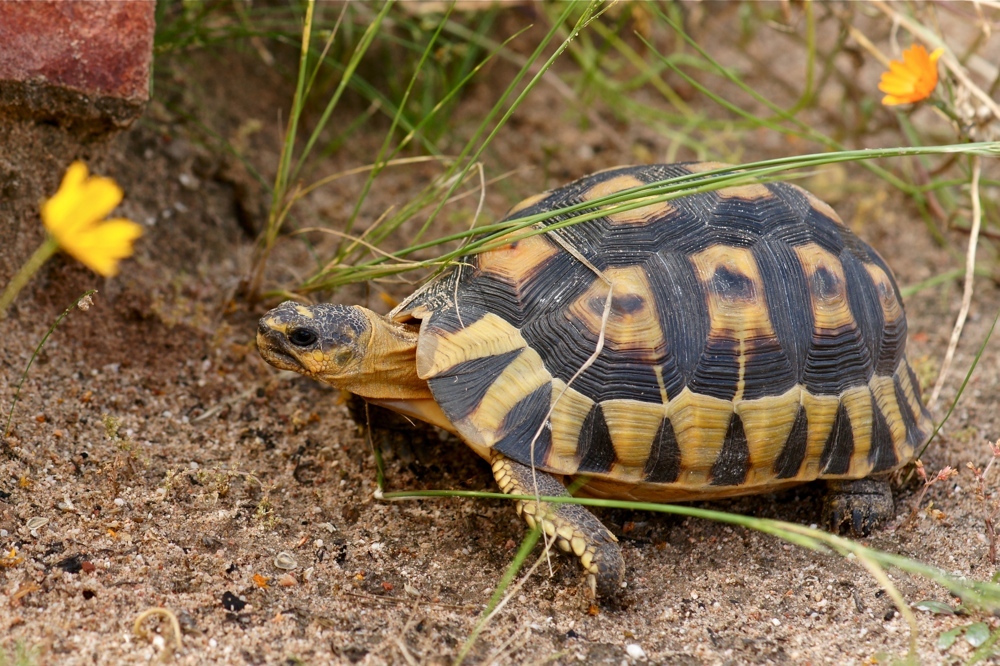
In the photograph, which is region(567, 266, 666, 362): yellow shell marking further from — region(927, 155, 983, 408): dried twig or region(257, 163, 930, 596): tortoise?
region(927, 155, 983, 408): dried twig

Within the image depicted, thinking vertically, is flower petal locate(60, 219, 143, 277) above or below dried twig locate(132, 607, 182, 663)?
above

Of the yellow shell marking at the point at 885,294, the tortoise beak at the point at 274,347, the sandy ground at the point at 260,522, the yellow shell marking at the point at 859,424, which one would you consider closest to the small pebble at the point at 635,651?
the sandy ground at the point at 260,522

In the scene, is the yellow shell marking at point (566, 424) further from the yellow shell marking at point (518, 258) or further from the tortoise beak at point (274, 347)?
the tortoise beak at point (274, 347)

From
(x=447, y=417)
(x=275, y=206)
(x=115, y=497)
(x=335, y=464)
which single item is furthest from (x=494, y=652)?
(x=275, y=206)

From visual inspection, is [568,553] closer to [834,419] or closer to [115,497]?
[834,419]

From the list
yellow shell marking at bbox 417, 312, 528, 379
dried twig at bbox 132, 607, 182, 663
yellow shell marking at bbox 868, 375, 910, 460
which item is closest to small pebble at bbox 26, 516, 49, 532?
dried twig at bbox 132, 607, 182, 663

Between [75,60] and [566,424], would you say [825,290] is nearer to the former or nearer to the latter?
[566,424]

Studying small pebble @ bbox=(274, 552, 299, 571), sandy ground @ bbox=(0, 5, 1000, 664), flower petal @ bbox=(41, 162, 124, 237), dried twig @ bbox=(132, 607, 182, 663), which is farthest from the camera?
small pebble @ bbox=(274, 552, 299, 571)
